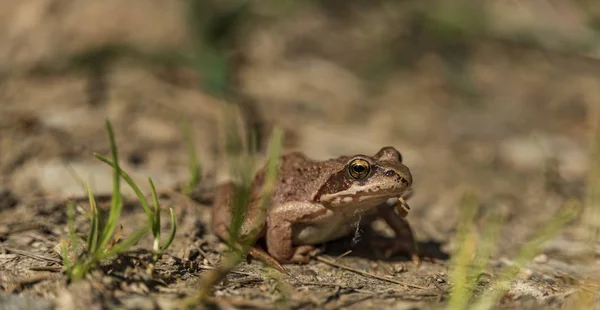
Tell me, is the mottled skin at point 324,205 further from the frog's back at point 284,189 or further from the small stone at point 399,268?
the small stone at point 399,268

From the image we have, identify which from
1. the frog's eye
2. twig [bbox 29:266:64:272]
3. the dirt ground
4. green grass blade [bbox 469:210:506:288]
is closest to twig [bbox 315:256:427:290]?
the dirt ground

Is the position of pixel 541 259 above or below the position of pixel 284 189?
below

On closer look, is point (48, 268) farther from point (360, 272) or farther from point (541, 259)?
point (541, 259)

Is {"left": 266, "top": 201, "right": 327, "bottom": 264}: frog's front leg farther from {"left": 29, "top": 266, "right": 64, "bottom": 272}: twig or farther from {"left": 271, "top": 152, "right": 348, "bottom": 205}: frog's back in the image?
{"left": 29, "top": 266, "right": 64, "bottom": 272}: twig

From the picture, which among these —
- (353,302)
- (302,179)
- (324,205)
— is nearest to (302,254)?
(324,205)

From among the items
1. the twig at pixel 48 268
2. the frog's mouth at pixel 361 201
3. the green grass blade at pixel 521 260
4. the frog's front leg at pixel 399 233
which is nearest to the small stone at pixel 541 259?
the green grass blade at pixel 521 260
